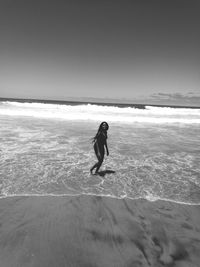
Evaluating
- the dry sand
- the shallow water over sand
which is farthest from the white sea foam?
the dry sand

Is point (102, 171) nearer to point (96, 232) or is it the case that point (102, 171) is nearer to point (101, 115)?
point (96, 232)

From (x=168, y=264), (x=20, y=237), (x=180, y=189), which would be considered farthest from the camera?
(x=180, y=189)

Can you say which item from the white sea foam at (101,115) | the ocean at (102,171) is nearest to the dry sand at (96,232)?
the ocean at (102,171)

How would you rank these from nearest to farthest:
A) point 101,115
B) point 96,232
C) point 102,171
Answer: point 96,232 → point 102,171 → point 101,115

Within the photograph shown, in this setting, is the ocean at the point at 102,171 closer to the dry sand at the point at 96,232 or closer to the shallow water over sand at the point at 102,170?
the shallow water over sand at the point at 102,170

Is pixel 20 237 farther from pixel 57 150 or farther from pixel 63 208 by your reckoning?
pixel 57 150

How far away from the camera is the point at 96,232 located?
3377 mm

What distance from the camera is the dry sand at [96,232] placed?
2.79 metres

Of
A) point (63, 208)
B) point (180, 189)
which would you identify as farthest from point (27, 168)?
point (180, 189)

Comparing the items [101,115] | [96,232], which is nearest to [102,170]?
[96,232]

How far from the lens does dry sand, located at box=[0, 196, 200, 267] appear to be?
2.79 metres

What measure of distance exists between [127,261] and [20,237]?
1808 mm

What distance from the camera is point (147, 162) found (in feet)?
23.8

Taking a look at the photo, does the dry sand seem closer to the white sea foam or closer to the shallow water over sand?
the shallow water over sand
